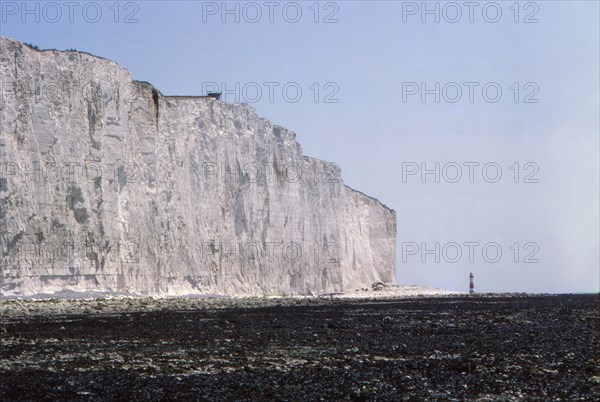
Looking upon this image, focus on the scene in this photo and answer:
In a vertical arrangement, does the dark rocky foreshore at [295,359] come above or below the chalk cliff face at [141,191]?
below

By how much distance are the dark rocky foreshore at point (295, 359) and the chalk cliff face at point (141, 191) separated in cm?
1105

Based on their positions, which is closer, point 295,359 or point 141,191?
point 295,359

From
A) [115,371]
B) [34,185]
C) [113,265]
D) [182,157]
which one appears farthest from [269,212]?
[115,371]

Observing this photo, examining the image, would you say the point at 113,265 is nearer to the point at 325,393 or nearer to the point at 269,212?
the point at 269,212

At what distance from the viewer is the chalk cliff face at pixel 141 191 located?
31.0m

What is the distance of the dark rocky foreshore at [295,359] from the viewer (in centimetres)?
977

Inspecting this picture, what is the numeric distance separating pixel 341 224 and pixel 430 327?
38.6 metres

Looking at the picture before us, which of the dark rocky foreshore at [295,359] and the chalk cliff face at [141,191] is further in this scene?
the chalk cliff face at [141,191]

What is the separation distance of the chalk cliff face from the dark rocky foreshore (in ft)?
36.3

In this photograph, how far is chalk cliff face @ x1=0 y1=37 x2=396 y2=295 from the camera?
102 ft

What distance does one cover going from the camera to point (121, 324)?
18750mm

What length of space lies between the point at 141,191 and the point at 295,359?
2510 cm

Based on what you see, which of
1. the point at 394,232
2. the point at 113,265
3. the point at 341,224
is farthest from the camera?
the point at 394,232

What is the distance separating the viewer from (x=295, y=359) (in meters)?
12.6
